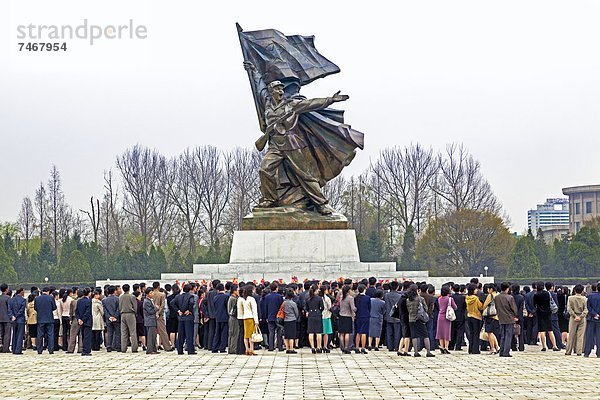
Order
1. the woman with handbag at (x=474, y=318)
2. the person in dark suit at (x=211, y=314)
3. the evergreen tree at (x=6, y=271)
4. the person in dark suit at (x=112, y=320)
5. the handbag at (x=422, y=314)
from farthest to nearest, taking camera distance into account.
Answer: the evergreen tree at (x=6, y=271) < the person in dark suit at (x=112, y=320) < the person in dark suit at (x=211, y=314) < the woman with handbag at (x=474, y=318) < the handbag at (x=422, y=314)

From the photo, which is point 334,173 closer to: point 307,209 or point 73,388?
point 307,209

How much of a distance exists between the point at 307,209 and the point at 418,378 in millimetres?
16706

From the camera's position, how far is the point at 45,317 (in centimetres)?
1991

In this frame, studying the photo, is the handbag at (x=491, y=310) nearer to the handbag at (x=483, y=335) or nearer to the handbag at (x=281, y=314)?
the handbag at (x=483, y=335)

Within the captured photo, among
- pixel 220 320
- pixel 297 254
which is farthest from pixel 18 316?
pixel 297 254

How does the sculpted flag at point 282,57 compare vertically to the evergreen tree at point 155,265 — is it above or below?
above

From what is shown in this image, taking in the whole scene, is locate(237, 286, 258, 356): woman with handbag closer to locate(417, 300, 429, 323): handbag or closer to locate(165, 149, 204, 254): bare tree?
locate(417, 300, 429, 323): handbag

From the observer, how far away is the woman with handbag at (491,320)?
1855 centimetres

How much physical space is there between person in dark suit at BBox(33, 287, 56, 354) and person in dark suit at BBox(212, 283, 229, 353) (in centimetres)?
323

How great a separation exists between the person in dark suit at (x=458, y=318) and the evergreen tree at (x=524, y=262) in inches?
1027

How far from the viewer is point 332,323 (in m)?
20.0

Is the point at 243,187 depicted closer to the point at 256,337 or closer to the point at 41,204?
the point at 41,204

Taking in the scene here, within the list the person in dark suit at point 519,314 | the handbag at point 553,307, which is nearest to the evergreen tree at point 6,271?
the person in dark suit at point 519,314

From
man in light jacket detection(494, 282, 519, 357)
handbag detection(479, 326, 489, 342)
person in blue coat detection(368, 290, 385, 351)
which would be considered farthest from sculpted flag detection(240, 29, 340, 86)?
man in light jacket detection(494, 282, 519, 357)
